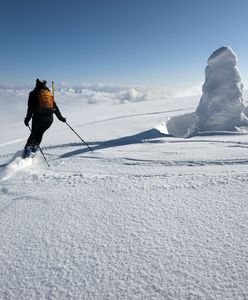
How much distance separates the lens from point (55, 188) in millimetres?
4949

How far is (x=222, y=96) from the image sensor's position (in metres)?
15.3

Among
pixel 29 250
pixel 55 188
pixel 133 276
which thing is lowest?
pixel 133 276

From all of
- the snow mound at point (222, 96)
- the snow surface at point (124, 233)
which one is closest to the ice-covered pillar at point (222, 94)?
the snow mound at point (222, 96)

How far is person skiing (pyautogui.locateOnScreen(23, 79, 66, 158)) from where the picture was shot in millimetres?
7051

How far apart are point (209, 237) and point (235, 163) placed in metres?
3.69

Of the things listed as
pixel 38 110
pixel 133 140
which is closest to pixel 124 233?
pixel 38 110

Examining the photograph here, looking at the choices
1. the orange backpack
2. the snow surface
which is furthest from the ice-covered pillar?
the orange backpack

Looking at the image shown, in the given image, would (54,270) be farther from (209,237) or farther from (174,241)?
(209,237)

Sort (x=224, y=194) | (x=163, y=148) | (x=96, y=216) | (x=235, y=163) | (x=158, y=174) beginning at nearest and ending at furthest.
→ (x=96, y=216)
(x=224, y=194)
(x=158, y=174)
(x=235, y=163)
(x=163, y=148)

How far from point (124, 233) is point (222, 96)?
1374cm

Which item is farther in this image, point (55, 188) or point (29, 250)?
point (55, 188)

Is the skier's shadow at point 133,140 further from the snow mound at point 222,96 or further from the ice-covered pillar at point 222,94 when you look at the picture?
the ice-covered pillar at point 222,94

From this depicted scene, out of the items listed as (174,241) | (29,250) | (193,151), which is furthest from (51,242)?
(193,151)

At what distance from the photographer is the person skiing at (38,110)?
7.05 metres
